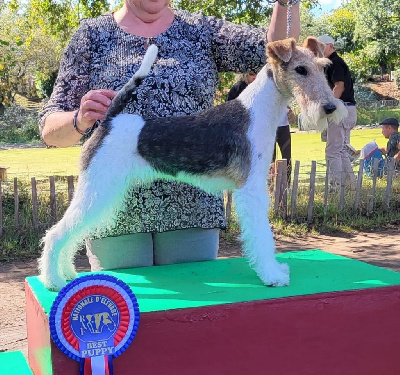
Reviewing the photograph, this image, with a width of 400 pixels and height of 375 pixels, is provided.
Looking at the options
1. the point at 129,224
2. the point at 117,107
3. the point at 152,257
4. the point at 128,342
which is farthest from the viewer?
the point at 152,257

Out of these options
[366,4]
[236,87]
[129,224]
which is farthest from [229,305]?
[366,4]

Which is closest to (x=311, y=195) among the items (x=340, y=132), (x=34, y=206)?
(x=340, y=132)

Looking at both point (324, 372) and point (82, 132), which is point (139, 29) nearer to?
point (82, 132)

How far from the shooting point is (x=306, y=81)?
194 cm

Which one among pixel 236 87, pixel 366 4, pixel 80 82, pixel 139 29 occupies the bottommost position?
pixel 80 82

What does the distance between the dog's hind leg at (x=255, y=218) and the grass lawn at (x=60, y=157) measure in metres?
9.16

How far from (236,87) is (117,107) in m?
5.69

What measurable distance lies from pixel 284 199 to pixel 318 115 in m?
5.74

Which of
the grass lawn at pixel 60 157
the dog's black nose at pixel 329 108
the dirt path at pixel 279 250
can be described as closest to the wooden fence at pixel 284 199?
the dirt path at pixel 279 250

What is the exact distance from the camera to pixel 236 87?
7.67 meters

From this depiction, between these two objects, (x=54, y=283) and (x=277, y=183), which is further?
(x=277, y=183)

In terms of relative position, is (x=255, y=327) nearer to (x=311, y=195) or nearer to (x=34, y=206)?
(x=34, y=206)

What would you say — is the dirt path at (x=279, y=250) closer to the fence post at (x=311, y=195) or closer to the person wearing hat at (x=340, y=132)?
the fence post at (x=311, y=195)

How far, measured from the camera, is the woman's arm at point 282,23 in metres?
2.21
